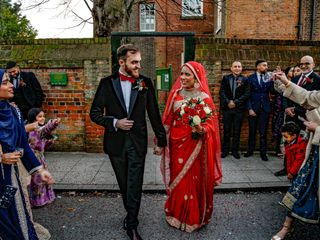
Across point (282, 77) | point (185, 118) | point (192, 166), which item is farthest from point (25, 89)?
point (282, 77)

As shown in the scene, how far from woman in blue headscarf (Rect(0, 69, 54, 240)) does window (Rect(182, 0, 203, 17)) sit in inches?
716

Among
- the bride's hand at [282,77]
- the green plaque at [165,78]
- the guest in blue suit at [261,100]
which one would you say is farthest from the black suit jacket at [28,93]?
the bride's hand at [282,77]

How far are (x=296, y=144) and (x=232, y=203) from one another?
1.44 meters

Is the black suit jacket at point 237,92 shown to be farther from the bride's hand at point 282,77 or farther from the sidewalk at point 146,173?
the bride's hand at point 282,77

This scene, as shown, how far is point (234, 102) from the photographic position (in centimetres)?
736

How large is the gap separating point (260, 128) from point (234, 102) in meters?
0.89

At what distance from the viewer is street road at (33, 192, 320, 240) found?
4.23 m

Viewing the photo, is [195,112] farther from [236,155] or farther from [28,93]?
[28,93]

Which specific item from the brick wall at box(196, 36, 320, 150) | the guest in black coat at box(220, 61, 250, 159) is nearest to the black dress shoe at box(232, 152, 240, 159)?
the guest in black coat at box(220, 61, 250, 159)

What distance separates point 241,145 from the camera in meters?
8.21

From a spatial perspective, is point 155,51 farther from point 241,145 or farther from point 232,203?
point 232,203

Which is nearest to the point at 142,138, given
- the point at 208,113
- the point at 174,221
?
the point at 208,113

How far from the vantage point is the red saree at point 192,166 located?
433cm

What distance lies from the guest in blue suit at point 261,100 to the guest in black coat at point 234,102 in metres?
0.18
